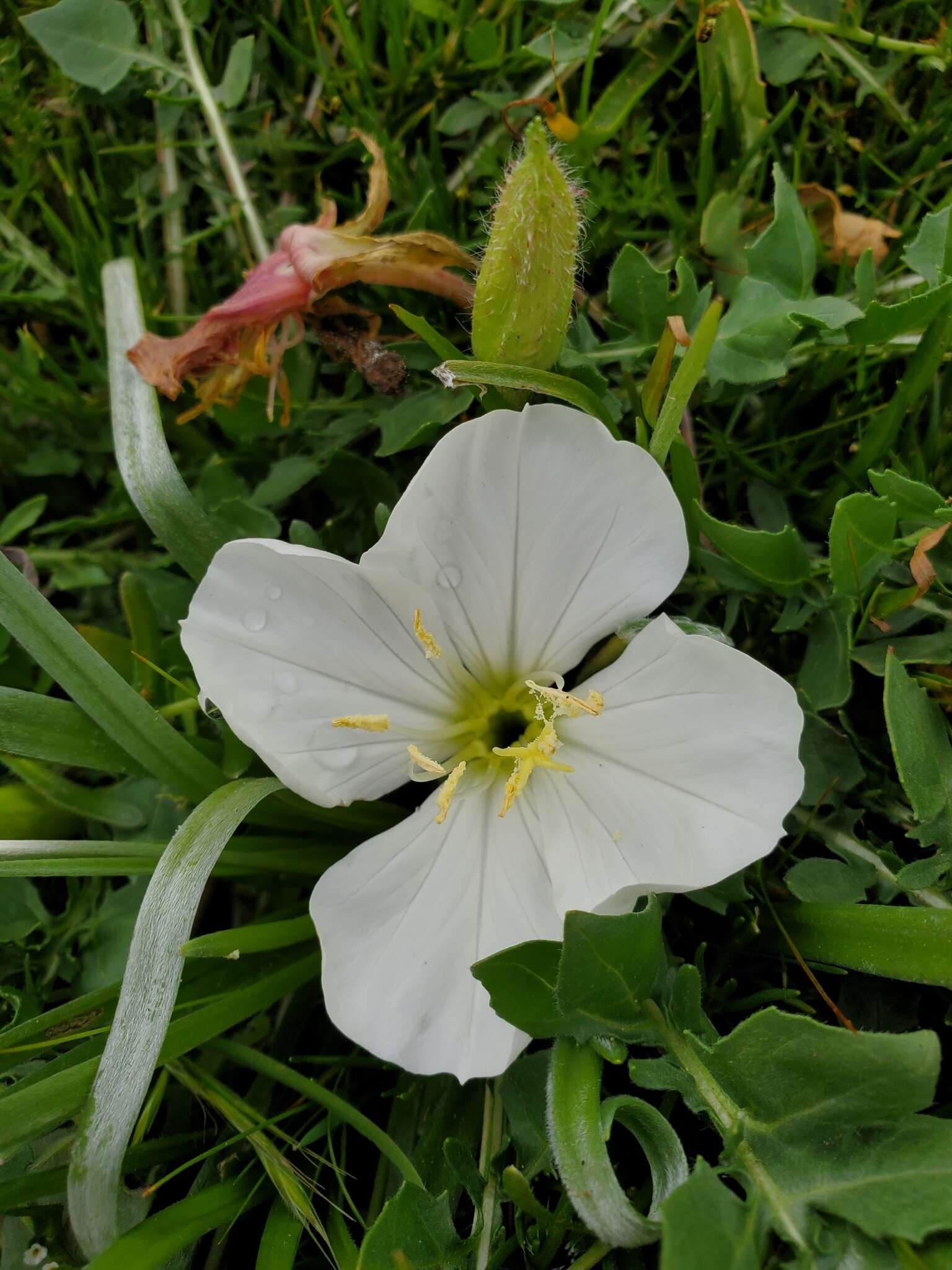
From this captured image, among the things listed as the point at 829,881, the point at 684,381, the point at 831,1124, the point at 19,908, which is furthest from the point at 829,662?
the point at 19,908

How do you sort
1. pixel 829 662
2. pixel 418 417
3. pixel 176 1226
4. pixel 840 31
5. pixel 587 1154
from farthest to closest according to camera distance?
pixel 840 31, pixel 418 417, pixel 829 662, pixel 176 1226, pixel 587 1154

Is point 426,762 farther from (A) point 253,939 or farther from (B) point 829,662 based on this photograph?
(B) point 829,662

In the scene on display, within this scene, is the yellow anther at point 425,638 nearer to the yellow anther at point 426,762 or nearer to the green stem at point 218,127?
the yellow anther at point 426,762

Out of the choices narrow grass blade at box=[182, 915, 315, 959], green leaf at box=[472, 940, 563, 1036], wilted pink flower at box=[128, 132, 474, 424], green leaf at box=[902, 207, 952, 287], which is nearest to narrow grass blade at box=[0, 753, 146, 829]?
narrow grass blade at box=[182, 915, 315, 959]

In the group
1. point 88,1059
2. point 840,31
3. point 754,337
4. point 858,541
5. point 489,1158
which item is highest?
point 840,31

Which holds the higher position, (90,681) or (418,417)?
(418,417)

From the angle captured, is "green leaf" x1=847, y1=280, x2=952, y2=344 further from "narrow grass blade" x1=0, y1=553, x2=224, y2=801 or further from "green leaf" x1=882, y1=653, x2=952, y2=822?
"narrow grass blade" x1=0, y1=553, x2=224, y2=801

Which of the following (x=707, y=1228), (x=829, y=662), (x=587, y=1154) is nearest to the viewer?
(x=707, y=1228)
